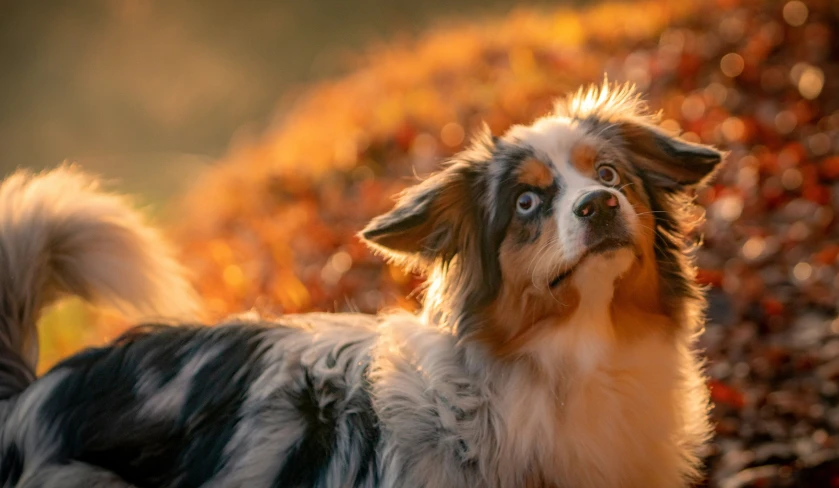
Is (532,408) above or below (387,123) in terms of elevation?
below

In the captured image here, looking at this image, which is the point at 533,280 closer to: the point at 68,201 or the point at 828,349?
the point at 68,201

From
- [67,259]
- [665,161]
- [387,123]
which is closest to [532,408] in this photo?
[665,161]

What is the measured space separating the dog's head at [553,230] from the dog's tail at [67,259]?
1.12 meters

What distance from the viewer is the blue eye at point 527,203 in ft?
9.14

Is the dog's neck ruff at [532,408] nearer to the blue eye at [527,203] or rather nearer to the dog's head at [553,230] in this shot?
the dog's head at [553,230]

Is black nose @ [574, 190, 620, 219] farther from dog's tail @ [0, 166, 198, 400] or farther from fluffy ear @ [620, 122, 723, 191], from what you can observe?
dog's tail @ [0, 166, 198, 400]

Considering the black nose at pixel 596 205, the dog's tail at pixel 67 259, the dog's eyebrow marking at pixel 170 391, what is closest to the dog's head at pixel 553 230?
the black nose at pixel 596 205

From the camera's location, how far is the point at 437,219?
9.57 feet

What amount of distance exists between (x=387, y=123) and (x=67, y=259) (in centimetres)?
515

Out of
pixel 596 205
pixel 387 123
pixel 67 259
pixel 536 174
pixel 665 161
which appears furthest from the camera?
pixel 387 123

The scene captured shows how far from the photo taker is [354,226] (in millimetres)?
6559

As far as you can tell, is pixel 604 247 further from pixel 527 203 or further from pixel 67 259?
pixel 67 259

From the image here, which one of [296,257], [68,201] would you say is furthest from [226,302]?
[68,201]

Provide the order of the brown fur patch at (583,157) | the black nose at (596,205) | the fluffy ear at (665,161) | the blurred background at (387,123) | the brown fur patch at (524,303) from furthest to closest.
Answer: the blurred background at (387,123) < the fluffy ear at (665,161) < the brown fur patch at (583,157) < the brown fur patch at (524,303) < the black nose at (596,205)
